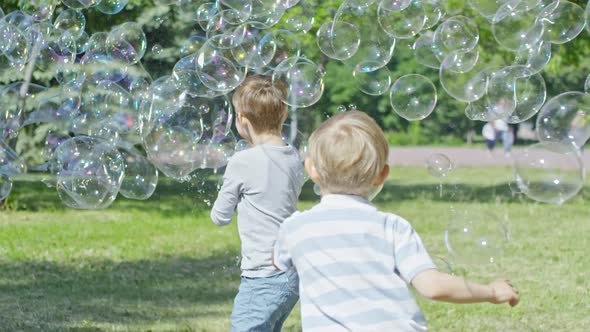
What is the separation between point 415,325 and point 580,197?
1213 cm

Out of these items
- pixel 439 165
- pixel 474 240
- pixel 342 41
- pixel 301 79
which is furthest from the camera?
pixel 439 165

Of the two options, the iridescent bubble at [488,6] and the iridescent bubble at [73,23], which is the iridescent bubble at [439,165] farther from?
the iridescent bubble at [73,23]

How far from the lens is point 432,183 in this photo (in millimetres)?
17500

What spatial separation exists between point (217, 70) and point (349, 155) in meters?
2.60

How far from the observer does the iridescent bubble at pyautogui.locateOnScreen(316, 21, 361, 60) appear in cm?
509

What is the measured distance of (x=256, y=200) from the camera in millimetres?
3559

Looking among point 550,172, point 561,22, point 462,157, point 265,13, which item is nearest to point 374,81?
point 265,13

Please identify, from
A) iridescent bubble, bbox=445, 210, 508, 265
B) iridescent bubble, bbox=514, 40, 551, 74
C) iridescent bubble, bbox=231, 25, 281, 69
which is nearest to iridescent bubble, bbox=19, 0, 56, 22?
iridescent bubble, bbox=231, 25, 281, 69

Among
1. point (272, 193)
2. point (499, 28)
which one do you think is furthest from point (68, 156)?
point (499, 28)

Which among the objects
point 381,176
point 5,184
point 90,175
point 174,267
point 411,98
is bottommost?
point 174,267

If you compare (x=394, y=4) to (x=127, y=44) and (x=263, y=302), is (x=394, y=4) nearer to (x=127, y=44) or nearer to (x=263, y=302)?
(x=127, y=44)

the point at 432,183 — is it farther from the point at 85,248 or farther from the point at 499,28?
the point at 499,28

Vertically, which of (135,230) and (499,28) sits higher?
(499,28)

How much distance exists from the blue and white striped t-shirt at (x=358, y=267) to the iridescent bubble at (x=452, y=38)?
9.70ft
